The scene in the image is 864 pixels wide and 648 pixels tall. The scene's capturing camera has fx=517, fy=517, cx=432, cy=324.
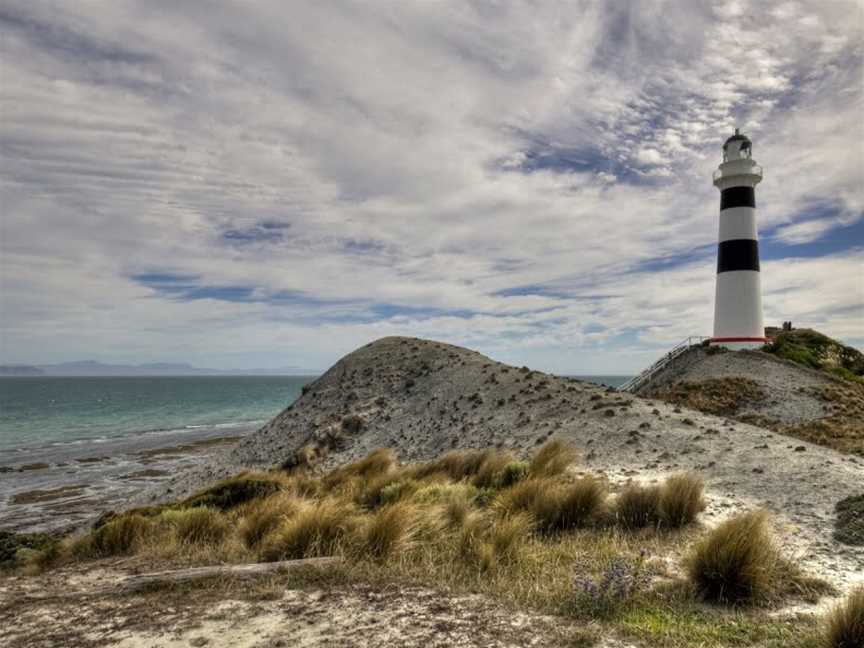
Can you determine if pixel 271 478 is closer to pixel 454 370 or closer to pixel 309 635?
pixel 309 635

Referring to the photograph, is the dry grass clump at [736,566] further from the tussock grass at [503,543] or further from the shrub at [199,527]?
the shrub at [199,527]

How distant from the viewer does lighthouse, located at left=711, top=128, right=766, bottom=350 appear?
33.5m

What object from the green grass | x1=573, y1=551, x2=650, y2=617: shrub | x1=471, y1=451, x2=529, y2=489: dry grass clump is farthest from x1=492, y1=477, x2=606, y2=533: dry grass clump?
the green grass

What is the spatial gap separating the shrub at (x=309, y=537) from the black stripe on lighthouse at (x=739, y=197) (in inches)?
1405

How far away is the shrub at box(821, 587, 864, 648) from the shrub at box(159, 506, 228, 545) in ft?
27.0

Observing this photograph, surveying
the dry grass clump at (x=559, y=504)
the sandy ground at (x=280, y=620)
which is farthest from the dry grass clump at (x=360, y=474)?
the sandy ground at (x=280, y=620)

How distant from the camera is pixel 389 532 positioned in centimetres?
714

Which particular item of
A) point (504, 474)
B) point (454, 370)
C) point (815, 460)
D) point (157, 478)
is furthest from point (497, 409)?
point (157, 478)

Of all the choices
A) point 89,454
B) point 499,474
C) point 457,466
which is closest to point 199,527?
point 499,474

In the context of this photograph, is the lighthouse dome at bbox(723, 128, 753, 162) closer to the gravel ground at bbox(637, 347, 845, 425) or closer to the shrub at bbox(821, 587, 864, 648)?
the gravel ground at bbox(637, 347, 845, 425)

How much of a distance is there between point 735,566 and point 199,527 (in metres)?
8.19

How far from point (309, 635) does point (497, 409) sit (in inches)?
735

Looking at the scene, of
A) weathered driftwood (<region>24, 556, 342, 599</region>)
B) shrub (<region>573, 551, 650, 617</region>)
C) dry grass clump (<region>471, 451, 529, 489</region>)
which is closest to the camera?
shrub (<region>573, 551, 650, 617</region>)

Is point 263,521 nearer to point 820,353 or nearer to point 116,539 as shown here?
point 116,539
